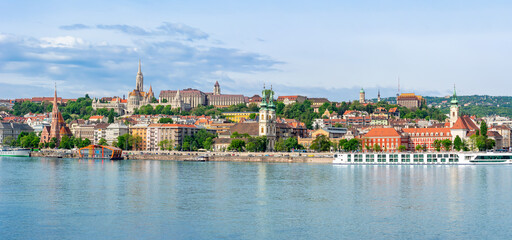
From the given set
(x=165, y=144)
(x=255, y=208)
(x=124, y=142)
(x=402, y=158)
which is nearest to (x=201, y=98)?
(x=124, y=142)

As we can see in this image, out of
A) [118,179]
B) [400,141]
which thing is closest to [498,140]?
[400,141]

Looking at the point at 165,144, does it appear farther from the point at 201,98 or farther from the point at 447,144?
the point at 201,98

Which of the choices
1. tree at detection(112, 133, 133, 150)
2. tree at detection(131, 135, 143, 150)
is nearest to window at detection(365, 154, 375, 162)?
tree at detection(112, 133, 133, 150)

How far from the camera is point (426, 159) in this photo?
5500cm

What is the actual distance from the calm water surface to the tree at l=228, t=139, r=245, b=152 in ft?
118

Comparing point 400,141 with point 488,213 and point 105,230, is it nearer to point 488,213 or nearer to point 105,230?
point 488,213

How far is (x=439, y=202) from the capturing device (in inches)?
1058

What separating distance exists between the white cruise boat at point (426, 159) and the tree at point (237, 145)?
19.7 meters

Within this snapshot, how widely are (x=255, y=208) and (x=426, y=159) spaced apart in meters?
32.9

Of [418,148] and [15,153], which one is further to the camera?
[15,153]

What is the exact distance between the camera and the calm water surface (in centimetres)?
2028

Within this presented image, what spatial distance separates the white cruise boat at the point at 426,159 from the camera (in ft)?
180

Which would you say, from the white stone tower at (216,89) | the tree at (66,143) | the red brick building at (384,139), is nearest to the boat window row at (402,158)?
the red brick building at (384,139)

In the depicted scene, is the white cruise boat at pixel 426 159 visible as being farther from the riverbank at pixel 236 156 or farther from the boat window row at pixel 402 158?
the riverbank at pixel 236 156
